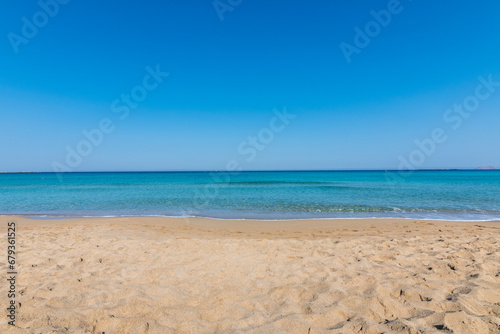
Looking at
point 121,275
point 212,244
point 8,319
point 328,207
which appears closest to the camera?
point 8,319

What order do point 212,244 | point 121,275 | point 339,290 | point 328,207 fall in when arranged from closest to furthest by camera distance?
point 339,290 < point 121,275 < point 212,244 < point 328,207

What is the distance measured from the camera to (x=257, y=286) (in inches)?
163

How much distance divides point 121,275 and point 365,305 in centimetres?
406

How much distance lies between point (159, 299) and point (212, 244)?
3044mm

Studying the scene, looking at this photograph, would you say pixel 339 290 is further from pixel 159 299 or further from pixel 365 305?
pixel 159 299

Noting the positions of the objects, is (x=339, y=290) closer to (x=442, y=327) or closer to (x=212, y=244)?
(x=442, y=327)

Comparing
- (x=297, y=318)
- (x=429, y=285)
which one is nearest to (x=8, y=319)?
(x=297, y=318)

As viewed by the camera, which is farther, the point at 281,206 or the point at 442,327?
the point at 281,206

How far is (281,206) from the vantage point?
16.6 m

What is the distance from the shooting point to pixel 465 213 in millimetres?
13852

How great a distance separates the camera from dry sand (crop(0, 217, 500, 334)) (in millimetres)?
3121

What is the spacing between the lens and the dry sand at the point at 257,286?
312 cm

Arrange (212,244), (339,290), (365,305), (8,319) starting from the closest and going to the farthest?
(8,319), (365,305), (339,290), (212,244)

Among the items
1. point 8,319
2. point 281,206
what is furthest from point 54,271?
point 281,206
